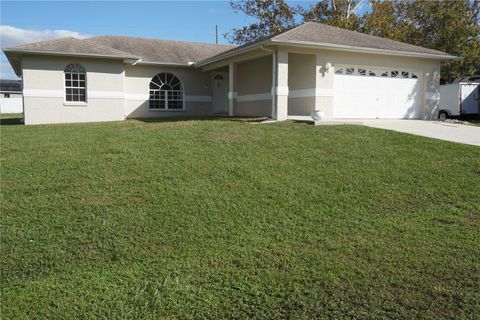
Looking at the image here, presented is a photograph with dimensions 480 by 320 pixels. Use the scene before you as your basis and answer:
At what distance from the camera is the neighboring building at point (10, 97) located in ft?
165

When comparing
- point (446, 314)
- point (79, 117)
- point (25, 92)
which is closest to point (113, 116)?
point (79, 117)

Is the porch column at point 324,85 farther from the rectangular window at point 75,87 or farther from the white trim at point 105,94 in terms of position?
the rectangular window at point 75,87

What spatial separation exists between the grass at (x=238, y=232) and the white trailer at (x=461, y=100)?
1484 centimetres

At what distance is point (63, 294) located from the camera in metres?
4.52

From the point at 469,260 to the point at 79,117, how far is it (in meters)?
18.9

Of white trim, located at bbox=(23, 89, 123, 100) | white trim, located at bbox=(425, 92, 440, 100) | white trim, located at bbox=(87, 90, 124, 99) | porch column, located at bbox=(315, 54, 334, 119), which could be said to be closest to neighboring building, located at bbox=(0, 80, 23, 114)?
white trim, located at bbox=(23, 89, 123, 100)

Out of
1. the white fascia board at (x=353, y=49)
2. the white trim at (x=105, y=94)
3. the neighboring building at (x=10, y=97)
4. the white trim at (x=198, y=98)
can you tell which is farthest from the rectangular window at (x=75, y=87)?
the neighboring building at (x=10, y=97)

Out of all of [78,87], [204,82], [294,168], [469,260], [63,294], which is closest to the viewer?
[63,294]

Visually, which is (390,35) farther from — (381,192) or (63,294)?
(63,294)

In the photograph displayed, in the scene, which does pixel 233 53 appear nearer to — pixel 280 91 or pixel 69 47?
pixel 280 91

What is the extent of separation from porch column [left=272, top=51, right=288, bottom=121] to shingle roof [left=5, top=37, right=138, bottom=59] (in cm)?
801

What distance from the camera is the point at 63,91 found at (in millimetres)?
20250

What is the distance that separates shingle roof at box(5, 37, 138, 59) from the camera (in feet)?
62.6

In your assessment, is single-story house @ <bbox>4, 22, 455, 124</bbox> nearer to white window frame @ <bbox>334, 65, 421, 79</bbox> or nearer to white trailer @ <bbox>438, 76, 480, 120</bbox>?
white window frame @ <bbox>334, 65, 421, 79</bbox>
